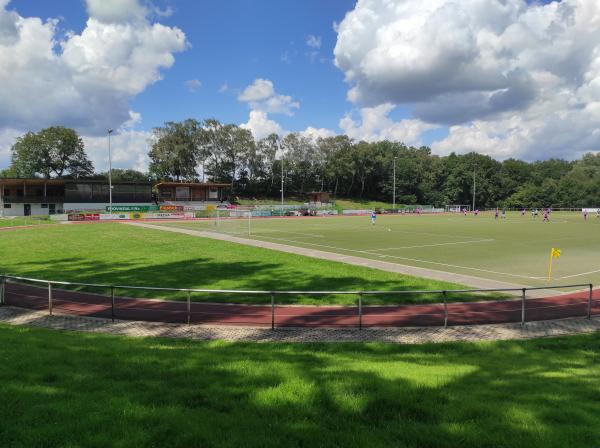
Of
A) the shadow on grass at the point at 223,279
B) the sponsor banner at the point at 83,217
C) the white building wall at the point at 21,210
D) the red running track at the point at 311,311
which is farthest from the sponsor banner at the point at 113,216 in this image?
the red running track at the point at 311,311

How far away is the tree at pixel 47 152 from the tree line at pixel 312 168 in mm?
208

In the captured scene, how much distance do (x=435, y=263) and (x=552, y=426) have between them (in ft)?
64.0

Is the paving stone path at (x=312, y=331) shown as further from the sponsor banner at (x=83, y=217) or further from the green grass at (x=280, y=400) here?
the sponsor banner at (x=83, y=217)

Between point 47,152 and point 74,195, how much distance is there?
86.1ft

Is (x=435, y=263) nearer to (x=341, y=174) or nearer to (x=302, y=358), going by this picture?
(x=302, y=358)

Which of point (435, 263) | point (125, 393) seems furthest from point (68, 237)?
point (125, 393)

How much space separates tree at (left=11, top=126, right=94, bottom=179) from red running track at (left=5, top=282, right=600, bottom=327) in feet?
340

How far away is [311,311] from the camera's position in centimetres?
1248

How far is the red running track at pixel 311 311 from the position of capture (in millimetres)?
11570


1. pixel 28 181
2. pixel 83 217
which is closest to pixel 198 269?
pixel 83 217

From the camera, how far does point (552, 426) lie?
4.26 m

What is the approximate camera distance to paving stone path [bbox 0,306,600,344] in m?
10.1

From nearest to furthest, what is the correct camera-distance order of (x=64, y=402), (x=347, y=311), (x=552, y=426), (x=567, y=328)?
(x=552, y=426), (x=64, y=402), (x=567, y=328), (x=347, y=311)

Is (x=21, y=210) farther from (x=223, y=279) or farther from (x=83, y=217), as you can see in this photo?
(x=223, y=279)
